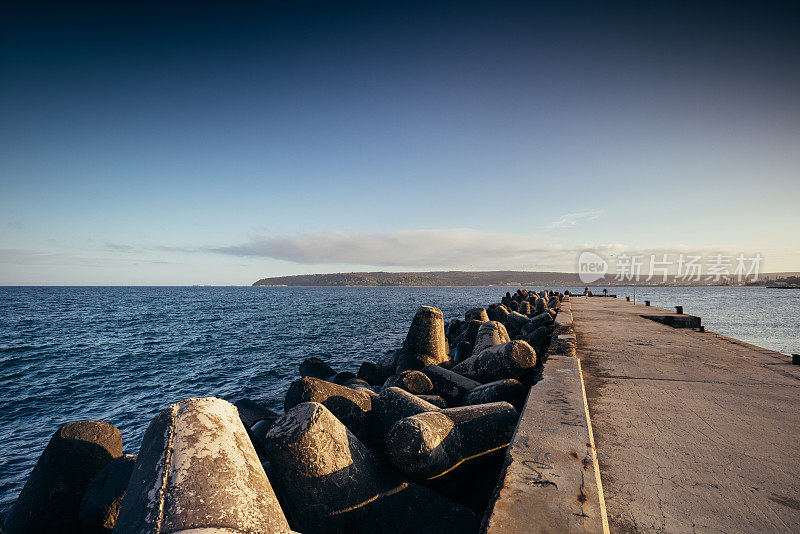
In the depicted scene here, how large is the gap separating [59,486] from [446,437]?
3958 millimetres

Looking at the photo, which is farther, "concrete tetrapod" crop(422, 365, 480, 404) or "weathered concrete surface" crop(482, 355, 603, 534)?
"concrete tetrapod" crop(422, 365, 480, 404)

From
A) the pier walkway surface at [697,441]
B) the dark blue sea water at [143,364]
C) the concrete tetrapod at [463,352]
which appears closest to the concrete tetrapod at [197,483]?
the pier walkway surface at [697,441]

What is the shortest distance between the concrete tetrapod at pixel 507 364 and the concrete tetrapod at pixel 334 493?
282 centimetres

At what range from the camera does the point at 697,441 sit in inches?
118

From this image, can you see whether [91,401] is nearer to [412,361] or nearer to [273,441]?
[412,361]

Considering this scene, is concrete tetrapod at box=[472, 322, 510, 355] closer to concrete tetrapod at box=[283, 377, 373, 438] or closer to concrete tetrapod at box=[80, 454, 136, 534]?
concrete tetrapod at box=[283, 377, 373, 438]

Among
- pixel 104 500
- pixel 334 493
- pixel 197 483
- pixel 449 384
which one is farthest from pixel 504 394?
pixel 104 500

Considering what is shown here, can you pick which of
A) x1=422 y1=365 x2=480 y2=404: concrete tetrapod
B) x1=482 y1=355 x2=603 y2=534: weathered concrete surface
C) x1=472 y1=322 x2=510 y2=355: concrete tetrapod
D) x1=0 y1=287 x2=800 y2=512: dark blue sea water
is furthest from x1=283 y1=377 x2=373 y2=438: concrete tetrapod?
x1=0 y1=287 x2=800 y2=512: dark blue sea water

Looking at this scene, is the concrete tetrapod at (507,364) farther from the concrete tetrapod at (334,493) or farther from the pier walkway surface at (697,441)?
the concrete tetrapod at (334,493)

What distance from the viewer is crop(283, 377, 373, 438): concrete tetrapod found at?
157 inches

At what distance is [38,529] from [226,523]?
325cm

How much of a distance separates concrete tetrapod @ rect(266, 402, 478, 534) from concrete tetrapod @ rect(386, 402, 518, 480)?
0.25 metres

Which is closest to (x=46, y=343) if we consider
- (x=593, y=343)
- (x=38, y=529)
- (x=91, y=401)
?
(x=91, y=401)

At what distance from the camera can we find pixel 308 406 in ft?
10.1
